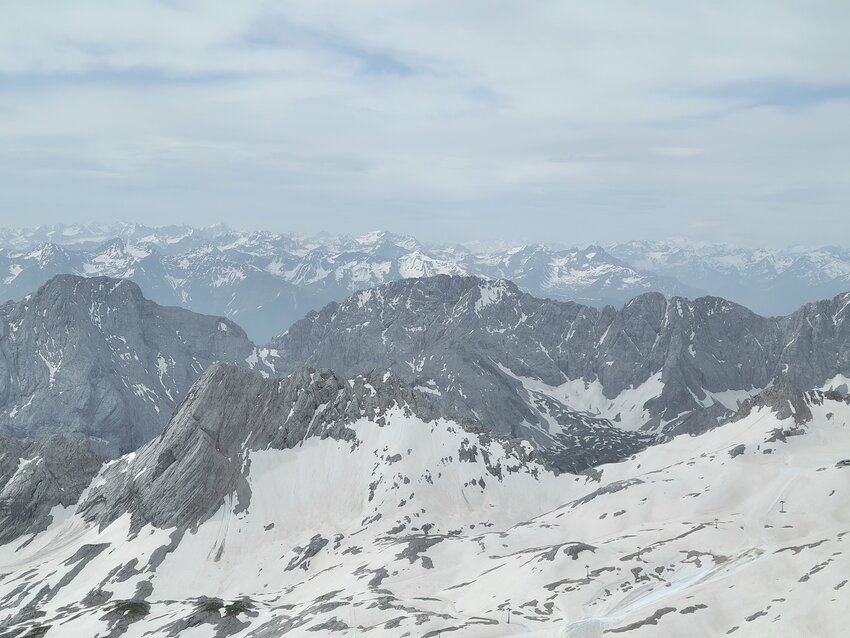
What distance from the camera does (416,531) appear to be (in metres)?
150

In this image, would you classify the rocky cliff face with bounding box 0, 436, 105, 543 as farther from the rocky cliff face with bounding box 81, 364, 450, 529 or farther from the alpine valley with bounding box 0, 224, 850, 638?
the rocky cliff face with bounding box 81, 364, 450, 529

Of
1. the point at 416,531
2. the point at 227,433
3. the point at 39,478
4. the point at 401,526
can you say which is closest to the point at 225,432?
the point at 227,433

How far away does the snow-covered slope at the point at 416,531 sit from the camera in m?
75.2

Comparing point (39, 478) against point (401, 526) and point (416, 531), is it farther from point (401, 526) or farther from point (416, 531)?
point (416, 531)

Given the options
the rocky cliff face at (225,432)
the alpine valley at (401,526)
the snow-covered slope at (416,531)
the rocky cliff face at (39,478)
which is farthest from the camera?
the rocky cliff face at (39,478)

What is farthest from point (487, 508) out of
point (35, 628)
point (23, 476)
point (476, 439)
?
point (23, 476)

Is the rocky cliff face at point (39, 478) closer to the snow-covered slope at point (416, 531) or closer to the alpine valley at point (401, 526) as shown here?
the alpine valley at point (401, 526)

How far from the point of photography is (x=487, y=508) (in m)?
164

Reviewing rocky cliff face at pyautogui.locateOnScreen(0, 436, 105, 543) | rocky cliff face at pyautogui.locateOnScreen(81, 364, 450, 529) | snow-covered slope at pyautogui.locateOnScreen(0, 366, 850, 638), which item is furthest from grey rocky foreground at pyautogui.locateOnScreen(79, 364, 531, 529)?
rocky cliff face at pyautogui.locateOnScreen(0, 436, 105, 543)

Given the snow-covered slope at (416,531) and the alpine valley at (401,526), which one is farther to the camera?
the alpine valley at (401,526)

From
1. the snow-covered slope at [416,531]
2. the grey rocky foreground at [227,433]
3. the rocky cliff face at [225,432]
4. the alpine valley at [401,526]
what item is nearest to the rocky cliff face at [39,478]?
the alpine valley at [401,526]

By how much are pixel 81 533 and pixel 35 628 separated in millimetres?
66060

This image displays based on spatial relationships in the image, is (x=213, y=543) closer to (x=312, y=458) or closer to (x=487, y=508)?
(x=312, y=458)

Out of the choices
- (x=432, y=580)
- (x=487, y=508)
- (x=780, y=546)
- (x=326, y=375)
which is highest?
(x=326, y=375)
